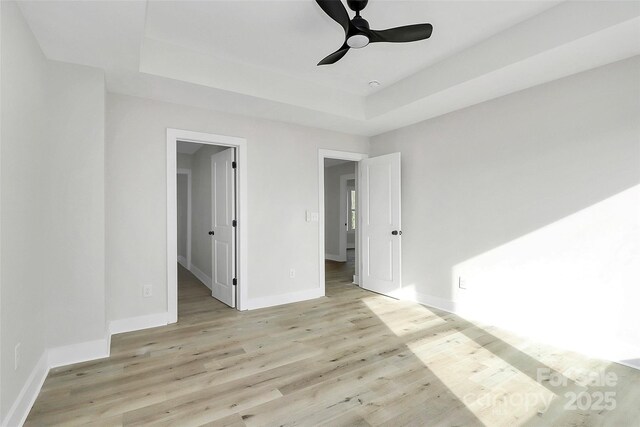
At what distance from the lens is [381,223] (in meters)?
4.57

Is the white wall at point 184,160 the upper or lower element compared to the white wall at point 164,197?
upper

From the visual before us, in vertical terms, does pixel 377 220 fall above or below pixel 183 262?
above

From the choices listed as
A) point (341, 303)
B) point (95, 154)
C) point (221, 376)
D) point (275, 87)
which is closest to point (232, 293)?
point (341, 303)

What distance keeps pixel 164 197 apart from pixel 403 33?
2.77 metres

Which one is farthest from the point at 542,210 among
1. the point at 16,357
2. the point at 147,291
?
the point at 16,357

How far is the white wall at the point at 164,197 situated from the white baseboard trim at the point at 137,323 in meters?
0.06

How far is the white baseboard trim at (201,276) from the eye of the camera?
5.12 m

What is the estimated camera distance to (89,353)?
2.58 m

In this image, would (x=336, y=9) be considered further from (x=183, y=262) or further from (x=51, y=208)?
(x=183, y=262)

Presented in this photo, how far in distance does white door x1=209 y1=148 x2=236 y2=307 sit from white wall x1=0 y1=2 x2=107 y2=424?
1500 millimetres

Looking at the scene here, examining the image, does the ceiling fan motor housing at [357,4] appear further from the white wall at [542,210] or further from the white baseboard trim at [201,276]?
the white baseboard trim at [201,276]

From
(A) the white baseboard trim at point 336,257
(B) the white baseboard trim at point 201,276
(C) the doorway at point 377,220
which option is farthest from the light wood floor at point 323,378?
(A) the white baseboard trim at point 336,257

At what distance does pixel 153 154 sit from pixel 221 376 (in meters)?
2.33

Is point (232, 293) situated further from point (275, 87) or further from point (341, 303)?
point (275, 87)
